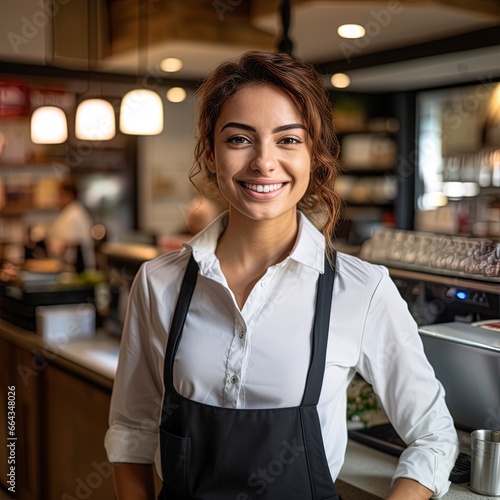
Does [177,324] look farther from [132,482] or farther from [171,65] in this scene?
[171,65]

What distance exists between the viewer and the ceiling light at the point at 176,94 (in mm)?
7734

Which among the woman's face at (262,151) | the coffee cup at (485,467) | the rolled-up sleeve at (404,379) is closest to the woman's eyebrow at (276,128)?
the woman's face at (262,151)

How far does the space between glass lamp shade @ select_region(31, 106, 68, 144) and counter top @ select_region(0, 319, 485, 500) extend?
193 centimetres

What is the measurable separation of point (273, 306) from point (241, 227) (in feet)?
0.60

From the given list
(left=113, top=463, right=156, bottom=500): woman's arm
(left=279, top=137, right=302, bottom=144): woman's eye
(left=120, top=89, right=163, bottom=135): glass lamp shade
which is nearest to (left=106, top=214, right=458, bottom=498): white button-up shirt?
(left=113, top=463, right=156, bottom=500): woman's arm

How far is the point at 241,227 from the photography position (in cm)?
157

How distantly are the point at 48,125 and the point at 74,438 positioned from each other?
9.36ft

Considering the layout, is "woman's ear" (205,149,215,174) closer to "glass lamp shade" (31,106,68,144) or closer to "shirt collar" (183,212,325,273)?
"shirt collar" (183,212,325,273)

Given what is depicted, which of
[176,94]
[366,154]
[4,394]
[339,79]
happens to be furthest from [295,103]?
[366,154]

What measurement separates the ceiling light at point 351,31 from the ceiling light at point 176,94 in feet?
7.86

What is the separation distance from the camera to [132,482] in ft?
5.44

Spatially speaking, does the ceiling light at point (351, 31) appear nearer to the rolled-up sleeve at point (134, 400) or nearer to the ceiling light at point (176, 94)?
the ceiling light at point (176, 94)

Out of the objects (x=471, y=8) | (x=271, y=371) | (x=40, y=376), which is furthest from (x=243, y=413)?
(x=471, y=8)

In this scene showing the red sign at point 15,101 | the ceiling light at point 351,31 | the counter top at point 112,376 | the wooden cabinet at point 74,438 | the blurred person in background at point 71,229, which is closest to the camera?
the counter top at point 112,376
